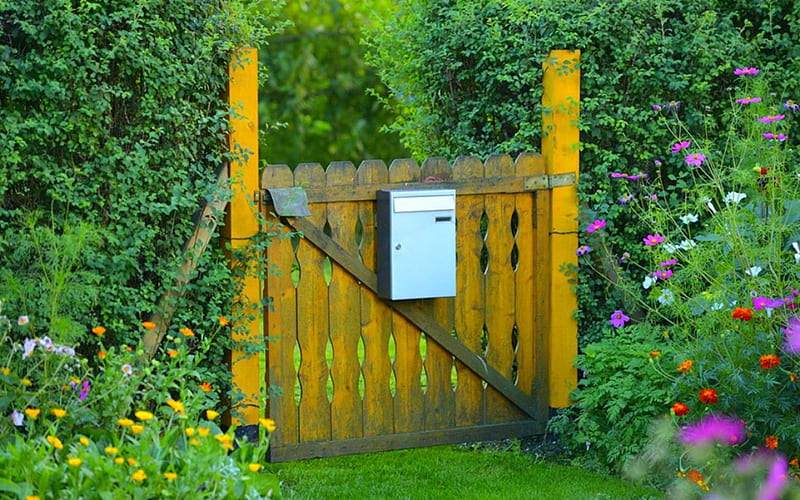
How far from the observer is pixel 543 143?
6.23m

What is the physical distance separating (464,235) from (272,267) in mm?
1154

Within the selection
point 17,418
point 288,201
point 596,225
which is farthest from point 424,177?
point 17,418

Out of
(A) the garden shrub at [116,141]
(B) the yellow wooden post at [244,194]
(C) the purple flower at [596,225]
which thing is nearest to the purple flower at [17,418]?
(A) the garden shrub at [116,141]

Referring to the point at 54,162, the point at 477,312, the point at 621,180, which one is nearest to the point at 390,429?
the point at 477,312

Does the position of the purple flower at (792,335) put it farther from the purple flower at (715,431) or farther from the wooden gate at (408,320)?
the wooden gate at (408,320)

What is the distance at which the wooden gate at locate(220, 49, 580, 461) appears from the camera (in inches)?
218

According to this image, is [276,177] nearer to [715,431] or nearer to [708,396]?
[708,396]

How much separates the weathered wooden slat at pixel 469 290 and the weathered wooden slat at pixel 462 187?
1.8 inches

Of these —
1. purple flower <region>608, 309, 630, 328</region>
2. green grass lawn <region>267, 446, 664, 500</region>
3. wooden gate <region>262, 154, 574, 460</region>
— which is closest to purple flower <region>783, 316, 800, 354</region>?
green grass lawn <region>267, 446, 664, 500</region>

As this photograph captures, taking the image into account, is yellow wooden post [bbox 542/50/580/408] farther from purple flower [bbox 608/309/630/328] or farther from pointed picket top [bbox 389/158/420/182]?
pointed picket top [bbox 389/158/420/182]

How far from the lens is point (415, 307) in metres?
5.94

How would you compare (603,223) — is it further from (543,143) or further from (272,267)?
(272,267)

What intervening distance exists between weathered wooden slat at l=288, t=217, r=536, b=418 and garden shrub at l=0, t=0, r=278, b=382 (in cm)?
58

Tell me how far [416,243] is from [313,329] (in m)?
0.69
